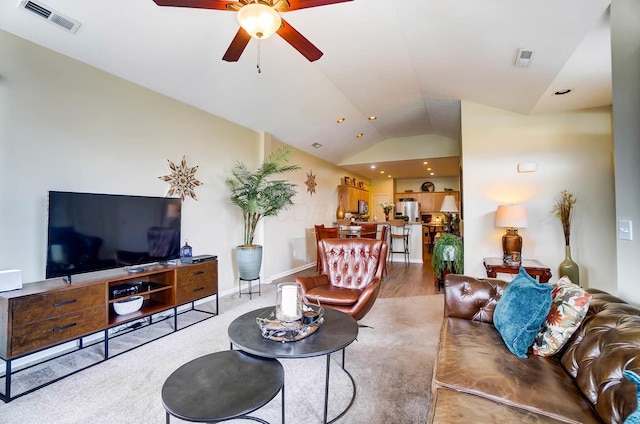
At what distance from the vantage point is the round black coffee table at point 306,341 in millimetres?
1506

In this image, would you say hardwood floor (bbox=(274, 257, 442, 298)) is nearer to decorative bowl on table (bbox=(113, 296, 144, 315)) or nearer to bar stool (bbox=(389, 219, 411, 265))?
bar stool (bbox=(389, 219, 411, 265))

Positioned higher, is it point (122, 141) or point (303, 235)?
point (122, 141)

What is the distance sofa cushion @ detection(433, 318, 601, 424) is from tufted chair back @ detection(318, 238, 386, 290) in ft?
4.49

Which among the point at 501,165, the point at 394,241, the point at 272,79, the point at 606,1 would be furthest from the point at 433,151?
the point at 606,1

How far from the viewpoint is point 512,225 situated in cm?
371

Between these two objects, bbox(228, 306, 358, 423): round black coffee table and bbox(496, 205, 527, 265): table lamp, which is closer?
bbox(228, 306, 358, 423): round black coffee table

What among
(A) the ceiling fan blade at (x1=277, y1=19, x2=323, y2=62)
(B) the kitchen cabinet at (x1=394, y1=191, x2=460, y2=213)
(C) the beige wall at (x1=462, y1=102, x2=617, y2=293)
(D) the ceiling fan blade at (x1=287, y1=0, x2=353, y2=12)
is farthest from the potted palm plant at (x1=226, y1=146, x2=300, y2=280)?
(B) the kitchen cabinet at (x1=394, y1=191, x2=460, y2=213)

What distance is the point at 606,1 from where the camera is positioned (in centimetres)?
193

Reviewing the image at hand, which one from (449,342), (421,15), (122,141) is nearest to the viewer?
(449,342)

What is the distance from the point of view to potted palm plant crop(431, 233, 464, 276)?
4328 millimetres

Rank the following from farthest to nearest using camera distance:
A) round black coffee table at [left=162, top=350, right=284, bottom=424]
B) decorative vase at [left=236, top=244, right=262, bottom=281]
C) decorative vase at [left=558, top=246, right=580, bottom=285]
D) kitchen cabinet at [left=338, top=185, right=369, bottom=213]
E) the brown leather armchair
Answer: kitchen cabinet at [left=338, top=185, right=369, bottom=213] < decorative vase at [left=236, top=244, right=262, bottom=281] < decorative vase at [left=558, top=246, right=580, bottom=285] < the brown leather armchair < round black coffee table at [left=162, top=350, right=284, bottom=424]

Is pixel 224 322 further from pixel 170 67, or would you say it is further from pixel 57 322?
pixel 170 67

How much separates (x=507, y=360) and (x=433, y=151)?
6211mm

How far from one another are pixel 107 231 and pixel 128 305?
0.72 meters
